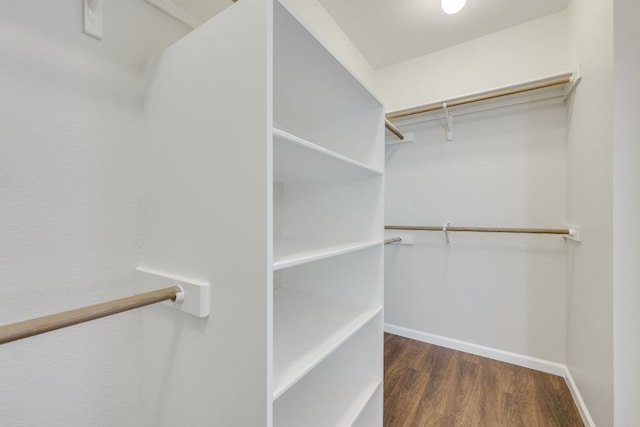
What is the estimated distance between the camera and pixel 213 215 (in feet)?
2.21

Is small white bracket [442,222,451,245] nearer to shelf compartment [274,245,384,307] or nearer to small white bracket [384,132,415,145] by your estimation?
small white bracket [384,132,415,145]

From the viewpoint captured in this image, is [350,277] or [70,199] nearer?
[70,199]

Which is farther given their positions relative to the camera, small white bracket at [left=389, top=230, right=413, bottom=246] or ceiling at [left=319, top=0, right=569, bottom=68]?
small white bracket at [left=389, top=230, right=413, bottom=246]

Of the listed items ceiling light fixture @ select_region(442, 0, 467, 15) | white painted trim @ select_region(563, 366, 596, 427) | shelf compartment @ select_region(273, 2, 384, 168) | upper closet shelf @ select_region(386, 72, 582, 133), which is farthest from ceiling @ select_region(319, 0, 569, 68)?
white painted trim @ select_region(563, 366, 596, 427)

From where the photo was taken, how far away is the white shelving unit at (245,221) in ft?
1.95

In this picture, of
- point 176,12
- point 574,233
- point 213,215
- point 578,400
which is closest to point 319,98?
point 176,12

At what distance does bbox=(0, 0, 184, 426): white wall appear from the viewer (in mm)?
638

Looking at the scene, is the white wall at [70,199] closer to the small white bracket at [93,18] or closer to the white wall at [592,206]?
the small white bracket at [93,18]

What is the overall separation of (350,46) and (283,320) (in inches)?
80.5

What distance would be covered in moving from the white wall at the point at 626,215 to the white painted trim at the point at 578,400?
352mm

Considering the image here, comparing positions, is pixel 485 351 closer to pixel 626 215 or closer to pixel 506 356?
pixel 506 356

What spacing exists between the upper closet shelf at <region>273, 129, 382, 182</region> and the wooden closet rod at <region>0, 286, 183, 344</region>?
0.50m

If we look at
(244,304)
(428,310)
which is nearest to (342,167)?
(244,304)

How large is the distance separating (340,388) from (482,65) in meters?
2.37
